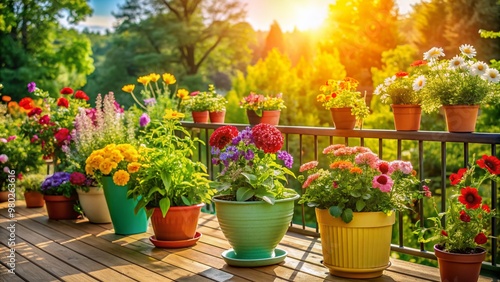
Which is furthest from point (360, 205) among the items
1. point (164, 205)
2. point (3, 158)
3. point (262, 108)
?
point (3, 158)

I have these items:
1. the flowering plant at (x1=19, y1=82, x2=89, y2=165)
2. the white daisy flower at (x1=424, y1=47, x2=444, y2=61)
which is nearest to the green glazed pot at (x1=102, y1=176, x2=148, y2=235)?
the flowering plant at (x1=19, y1=82, x2=89, y2=165)

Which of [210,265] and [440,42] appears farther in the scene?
[440,42]

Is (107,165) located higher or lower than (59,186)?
higher

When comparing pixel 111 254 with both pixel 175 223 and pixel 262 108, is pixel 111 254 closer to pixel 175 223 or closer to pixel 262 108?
pixel 175 223

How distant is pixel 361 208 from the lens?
3.00m

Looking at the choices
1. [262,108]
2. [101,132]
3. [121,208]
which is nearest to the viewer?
[121,208]

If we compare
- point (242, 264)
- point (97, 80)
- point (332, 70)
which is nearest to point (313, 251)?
point (242, 264)

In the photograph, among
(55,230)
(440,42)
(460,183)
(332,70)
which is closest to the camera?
(460,183)

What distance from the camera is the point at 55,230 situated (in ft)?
15.3

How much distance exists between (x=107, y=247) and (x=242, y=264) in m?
1.08

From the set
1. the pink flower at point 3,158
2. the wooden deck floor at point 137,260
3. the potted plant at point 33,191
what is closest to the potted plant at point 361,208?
the wooden deck floor at point 137,260

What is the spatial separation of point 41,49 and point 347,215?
1948 centimetres

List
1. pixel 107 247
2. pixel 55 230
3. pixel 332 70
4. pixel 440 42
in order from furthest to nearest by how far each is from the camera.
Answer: pixel 332 70
pixel 440 42
pixel 55 230
pixel 107 247

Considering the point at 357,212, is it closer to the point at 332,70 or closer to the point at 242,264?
the point at 242,264
